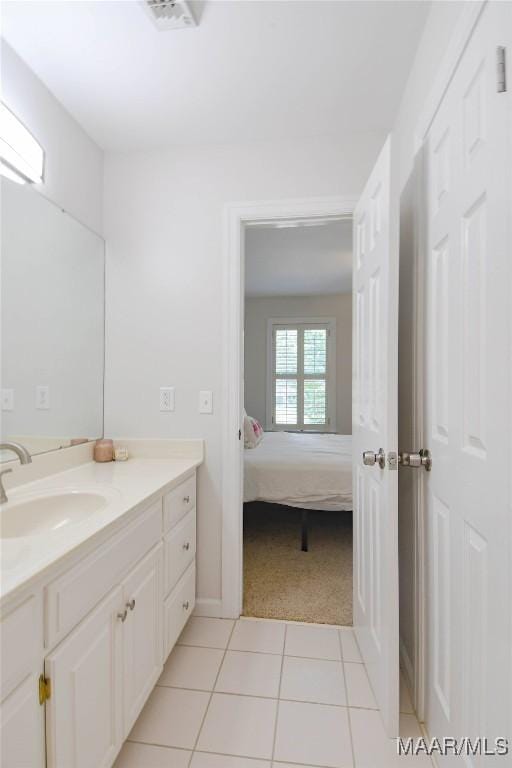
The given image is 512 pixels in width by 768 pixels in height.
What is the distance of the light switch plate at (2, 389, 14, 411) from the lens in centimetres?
144

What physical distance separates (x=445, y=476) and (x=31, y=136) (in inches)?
77.0

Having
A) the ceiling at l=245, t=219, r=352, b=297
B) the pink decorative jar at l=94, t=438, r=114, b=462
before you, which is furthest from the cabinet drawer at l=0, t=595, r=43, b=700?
the ceiling at l=245, t=219, r=352, b=297

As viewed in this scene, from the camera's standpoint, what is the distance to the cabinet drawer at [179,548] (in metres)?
1.60

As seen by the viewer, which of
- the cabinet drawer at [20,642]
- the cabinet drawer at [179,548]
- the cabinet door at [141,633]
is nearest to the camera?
the cabinet drawer at [20,642]

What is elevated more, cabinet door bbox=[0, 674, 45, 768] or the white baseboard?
cabinet door bbox=[0, 674, 45, 768]

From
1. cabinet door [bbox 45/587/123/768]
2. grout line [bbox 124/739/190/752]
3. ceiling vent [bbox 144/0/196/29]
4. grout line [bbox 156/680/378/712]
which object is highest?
ceiling vent [bbox 144/0/196/29]

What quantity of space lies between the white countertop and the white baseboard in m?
0.73

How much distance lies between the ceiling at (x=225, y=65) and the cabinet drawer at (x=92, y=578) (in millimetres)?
1743

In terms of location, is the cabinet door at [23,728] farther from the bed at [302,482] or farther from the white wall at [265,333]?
the white wall at [265,333]

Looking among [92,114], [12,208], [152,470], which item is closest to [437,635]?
[152,470]

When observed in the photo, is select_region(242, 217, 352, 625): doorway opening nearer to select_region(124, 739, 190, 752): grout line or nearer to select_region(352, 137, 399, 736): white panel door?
select_region(352, 137, 399, 736): white panel door

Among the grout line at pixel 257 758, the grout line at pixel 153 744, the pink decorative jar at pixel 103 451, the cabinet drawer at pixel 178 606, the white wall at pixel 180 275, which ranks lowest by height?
the grout line at pixel 257 758

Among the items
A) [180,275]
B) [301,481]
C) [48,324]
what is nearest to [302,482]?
[301,481]

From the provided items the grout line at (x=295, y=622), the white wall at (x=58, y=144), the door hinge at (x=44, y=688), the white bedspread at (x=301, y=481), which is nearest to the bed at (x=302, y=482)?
the white bedspread at (x=301, y=481)
